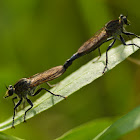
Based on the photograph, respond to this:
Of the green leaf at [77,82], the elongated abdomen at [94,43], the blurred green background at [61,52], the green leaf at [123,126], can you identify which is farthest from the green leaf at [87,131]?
the blurred green background at [61,52]

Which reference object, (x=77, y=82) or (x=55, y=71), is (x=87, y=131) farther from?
(x=55, y=71)

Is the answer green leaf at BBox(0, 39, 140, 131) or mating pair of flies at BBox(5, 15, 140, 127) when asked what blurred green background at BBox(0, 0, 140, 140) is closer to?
mating pair of flies at BBox(5, 15, 140, 127)

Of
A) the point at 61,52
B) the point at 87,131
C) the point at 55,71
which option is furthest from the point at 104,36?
the point at 87,131

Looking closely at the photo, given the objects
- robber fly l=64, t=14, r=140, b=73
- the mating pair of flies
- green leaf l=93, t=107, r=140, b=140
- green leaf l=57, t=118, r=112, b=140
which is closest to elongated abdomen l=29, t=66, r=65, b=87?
the mating pair of flies

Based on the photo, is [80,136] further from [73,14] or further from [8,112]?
[73,14]

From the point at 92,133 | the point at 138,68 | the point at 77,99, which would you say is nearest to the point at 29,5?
the point at 77,99

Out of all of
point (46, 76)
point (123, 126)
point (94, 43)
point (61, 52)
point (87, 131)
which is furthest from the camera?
point (61, 52)

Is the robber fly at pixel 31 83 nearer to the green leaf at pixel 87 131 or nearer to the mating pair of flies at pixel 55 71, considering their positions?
the mating pair of flies at pixel 55 71

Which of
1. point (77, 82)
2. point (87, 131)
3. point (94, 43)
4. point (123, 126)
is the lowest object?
point (123, 126)
